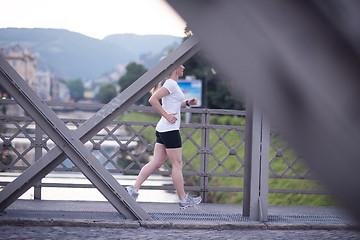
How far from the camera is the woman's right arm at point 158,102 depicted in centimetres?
575

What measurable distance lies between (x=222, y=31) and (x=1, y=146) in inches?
305

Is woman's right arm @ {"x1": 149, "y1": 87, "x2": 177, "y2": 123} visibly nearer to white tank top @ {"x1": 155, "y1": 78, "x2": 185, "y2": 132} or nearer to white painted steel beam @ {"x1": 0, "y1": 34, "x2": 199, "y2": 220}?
white tank top @ {"x1": 155, "y1": 78, "x2": 185, "y2": 132}

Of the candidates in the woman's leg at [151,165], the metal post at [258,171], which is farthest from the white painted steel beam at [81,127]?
the metal post at [258,171]

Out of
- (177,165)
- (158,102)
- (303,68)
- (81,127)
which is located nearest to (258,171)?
(177,165)

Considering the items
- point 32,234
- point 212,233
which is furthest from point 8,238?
point 212,233

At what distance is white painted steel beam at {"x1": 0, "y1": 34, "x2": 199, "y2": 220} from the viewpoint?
526cm

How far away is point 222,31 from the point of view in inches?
23.5

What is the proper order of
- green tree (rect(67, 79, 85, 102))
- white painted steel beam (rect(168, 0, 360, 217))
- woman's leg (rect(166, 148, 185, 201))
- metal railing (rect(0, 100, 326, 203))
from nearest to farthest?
white painted steel beam (rect(168, 0, 360, 217)), woman's leg (rect(166, 148, 185, 201)), metal railing (rect(0, 100, 326, 203)), green tree (rect(67, 79, 85, 102))

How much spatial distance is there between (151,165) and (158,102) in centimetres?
86

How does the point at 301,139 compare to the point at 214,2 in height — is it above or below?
below

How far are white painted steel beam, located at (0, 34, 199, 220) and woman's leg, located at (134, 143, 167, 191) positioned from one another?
0.65m

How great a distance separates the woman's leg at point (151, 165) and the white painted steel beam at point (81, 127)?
651mm

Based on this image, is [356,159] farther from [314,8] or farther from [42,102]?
[42,102]

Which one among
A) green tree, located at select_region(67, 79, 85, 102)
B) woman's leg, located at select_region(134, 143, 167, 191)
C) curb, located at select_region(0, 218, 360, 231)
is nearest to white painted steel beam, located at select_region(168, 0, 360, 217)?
curb, located at select_region(0, 218, 360, 231)
